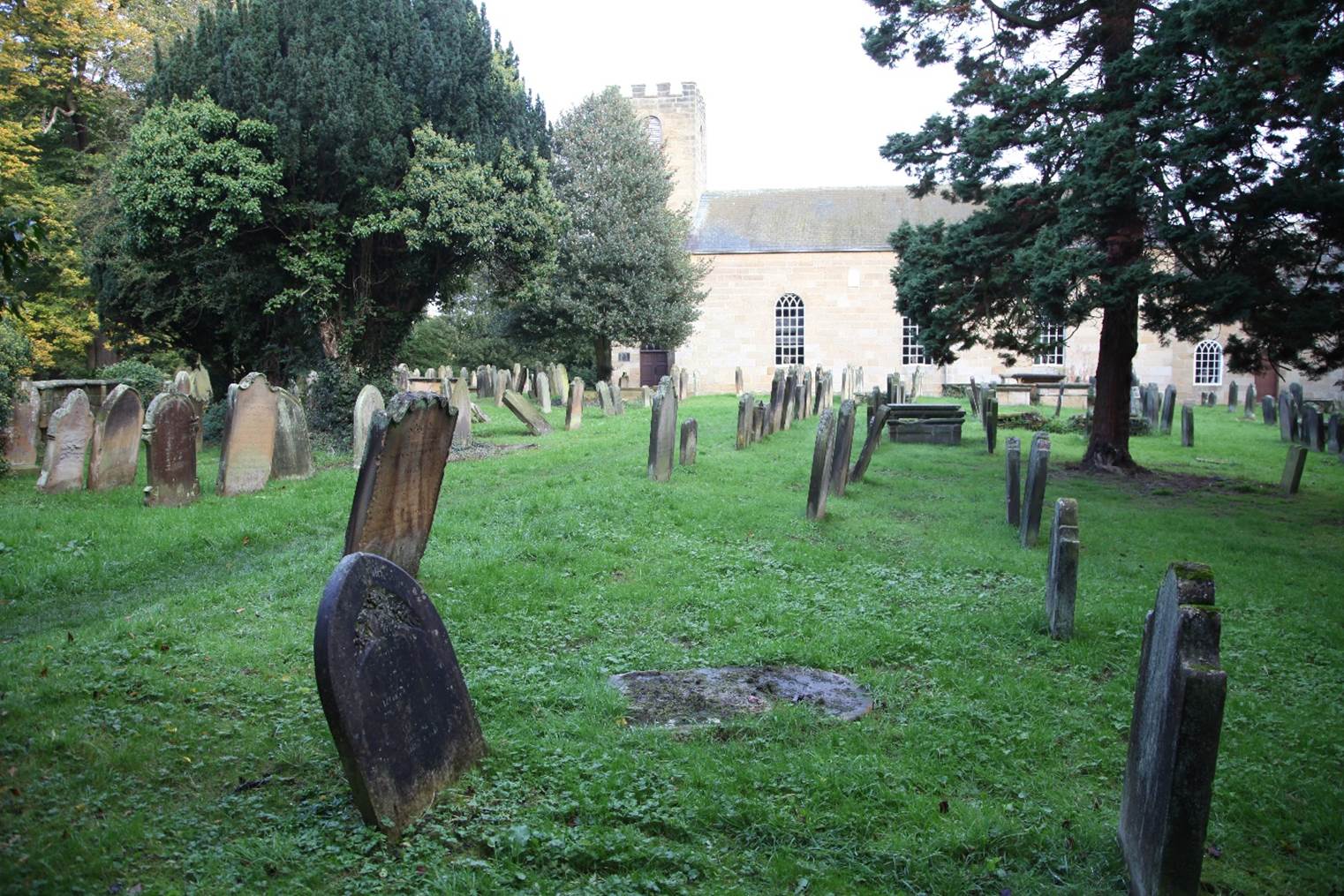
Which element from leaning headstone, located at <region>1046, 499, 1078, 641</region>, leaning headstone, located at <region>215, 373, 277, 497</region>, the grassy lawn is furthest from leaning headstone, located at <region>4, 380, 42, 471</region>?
leaning headstone, located at <region>1046, 499, 1078, 641</region>

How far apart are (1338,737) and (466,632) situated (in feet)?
16.3

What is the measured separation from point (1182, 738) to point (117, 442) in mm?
11584

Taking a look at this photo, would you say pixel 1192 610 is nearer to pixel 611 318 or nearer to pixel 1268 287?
pixel 1268 287

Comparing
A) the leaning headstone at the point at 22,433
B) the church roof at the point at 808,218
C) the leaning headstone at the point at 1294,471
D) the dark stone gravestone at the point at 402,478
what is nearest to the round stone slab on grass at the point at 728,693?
the dark stone gravestone at the point at 402,478

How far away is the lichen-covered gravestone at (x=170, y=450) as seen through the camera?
9.98 meters

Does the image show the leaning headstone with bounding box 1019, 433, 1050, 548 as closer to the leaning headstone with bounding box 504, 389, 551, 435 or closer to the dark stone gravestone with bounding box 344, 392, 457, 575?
the dark stone gravestone with bounding box 344, 392, 457, 575

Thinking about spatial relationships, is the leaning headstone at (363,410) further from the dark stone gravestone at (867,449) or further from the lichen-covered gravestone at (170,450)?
the dark stone gravestone at (867,449)

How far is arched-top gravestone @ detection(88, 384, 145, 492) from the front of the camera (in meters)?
11.2

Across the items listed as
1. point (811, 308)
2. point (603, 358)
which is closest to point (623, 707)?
point (603, 358)

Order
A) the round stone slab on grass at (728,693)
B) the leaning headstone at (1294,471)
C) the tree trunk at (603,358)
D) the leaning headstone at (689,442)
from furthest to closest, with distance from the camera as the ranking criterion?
the tree trunk at (603,358), the leaning headstone at (1294,471), the leaning headstone at (689,442), the round stone slab on grass at (728,693)

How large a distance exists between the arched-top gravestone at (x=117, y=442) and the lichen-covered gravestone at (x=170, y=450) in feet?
4.46

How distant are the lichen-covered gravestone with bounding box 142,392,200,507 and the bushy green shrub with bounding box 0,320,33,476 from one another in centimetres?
391

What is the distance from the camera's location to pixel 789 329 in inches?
1678

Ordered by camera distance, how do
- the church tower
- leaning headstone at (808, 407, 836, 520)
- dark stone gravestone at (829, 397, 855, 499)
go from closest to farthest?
leaning headstone at (808, 407, 836, 520) → dark stone gravestone at (829, 397, 855, 499) → the church tower
